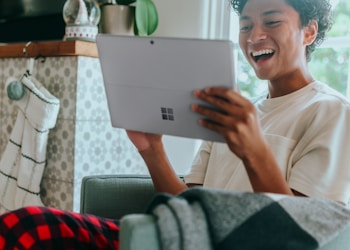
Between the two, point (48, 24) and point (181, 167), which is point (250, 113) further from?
point (48, 24)

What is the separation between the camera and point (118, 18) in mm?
1890

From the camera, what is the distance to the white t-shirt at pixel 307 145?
3.11ft

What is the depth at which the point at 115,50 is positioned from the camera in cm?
92

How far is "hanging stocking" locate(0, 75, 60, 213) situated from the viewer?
1.78m

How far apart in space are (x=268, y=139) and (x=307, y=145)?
0.33 feet

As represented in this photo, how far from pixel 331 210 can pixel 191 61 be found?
1.09 ft

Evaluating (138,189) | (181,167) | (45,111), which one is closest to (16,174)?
(45,111)

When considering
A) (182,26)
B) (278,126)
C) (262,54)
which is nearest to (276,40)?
(262,54)

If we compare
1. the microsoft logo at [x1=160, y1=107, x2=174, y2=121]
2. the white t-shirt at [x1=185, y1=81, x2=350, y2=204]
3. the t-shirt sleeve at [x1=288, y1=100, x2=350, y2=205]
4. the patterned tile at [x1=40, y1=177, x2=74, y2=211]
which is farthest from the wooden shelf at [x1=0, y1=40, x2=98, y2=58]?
the t-shirt sleeve at [x1=288, y1=100, x2=350, y2=205]

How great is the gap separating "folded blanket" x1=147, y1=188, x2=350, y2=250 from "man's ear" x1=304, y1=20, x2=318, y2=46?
55 centimetres

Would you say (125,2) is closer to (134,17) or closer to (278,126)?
(134,17)

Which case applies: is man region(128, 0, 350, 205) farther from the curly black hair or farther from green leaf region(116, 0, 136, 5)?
green leaf region(116, 0, 136, 5)

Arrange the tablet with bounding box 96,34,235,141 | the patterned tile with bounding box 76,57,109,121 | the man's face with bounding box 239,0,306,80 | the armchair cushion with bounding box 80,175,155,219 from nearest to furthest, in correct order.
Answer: the tablet with bounding box 96,34,235,141 < the man's face with bounding box 239,0,306,80 < the armchair cushion with bounding box 80,175,155,219 < the patterned tile with bounding box 76,57,109,121

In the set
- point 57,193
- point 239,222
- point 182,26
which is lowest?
point 57,193
